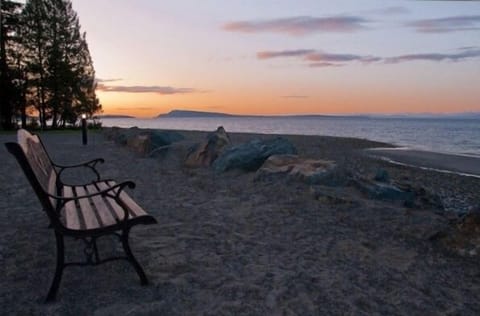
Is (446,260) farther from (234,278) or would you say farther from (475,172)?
(475,172)

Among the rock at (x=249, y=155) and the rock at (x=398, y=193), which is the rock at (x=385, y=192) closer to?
the rock at (x=398, y=193)

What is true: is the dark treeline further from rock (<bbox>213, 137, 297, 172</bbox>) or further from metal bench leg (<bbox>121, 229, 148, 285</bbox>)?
metal bench leg (<bbox>121, 229, 148, 285</bbox>)

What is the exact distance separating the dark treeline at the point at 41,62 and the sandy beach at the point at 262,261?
2983 cm

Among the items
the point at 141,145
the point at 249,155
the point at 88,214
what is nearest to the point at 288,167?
the point at 249,155

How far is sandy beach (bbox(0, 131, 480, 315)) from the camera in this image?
3.32m

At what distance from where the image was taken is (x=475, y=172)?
15.4 metres

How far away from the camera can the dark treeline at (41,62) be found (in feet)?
107

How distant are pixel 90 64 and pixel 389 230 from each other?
39.1 metres

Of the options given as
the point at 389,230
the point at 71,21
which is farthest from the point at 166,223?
the point at 71,21

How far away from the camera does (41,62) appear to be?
115 ft

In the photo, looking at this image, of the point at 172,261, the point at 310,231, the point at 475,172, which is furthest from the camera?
the point at 475,172

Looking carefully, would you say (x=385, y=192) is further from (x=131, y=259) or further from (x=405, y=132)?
(x=405, y=132)

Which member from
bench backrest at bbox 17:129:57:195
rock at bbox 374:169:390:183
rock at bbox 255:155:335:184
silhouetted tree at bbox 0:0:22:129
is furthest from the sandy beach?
silhouetted tree at bbox 0:0:22:129

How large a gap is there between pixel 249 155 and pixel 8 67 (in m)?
Answer: 30.8
